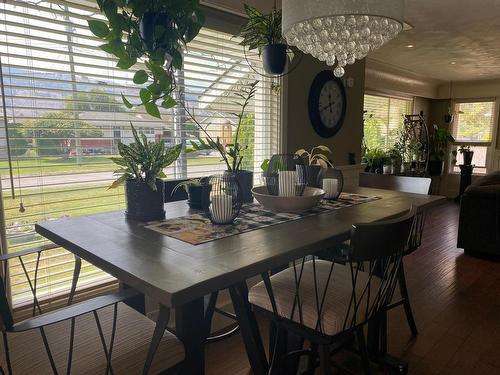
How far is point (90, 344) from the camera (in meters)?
1.22

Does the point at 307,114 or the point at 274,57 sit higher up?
the point at 274,57

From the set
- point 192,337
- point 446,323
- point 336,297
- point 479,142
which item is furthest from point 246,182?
point 479,142

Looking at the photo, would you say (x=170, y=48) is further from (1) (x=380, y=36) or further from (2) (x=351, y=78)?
(2) (x=351, y=78)

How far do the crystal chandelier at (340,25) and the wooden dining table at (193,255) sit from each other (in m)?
0.82

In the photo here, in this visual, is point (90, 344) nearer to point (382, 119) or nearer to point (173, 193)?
point (173, 193)

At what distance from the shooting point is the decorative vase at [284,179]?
1837mm

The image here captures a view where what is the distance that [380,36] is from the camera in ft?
5.79

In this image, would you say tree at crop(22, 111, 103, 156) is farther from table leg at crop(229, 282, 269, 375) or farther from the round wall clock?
the round wall clock

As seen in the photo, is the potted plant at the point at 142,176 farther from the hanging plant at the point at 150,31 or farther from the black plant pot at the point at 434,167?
the black plant pot at the point at 434,167

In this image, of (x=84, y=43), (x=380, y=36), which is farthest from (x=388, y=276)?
(x=84, y=43)

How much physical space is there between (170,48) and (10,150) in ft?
3.12

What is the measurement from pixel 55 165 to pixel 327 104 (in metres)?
2.57

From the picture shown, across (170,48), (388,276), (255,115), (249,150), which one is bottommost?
(388,276)

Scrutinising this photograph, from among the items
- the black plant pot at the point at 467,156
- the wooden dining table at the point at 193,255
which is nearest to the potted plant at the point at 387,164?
the black plant pot at the point at 467,156
